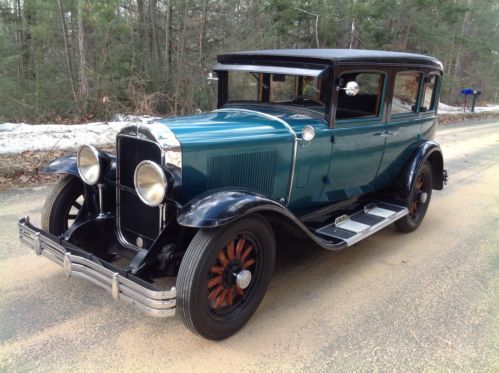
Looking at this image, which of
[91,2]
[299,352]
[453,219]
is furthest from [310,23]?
[299,352]

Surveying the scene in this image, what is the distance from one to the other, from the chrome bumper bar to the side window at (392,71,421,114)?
3.02 m

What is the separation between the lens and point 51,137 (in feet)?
22.7

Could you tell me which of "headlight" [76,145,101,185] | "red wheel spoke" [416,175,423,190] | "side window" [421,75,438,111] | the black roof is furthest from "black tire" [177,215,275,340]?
"side window" [421,75,438,111]

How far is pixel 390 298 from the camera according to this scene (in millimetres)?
3383

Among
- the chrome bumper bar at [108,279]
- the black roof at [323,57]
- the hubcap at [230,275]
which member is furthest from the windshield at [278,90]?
the chrome bumper bar at [108,279]

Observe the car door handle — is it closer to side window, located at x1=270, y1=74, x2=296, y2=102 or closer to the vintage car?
the vintage car

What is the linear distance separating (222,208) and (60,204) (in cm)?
166

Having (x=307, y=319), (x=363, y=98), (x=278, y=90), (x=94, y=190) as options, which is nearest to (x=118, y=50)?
(x=278, y=90)

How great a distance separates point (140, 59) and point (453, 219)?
802 cm

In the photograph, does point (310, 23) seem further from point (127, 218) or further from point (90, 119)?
point (127, 218)

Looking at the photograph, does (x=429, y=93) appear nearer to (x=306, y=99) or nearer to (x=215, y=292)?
(x=306, y=99)

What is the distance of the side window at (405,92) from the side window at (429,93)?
0.60ft

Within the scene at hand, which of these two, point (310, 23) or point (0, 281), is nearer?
point (0, 281)

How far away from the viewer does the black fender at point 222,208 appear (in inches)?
98.0
